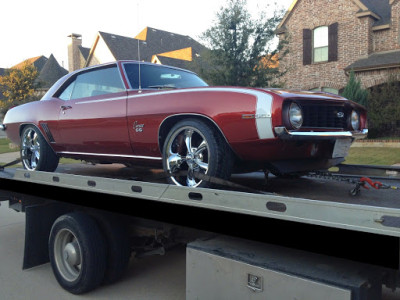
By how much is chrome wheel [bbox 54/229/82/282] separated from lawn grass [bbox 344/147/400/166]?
822 centimetres

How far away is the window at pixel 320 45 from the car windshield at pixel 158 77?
1469 cm

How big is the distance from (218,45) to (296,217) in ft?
45.8

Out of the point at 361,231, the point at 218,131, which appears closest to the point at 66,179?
the point at 218,131

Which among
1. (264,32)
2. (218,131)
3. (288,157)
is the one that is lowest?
(288,157)

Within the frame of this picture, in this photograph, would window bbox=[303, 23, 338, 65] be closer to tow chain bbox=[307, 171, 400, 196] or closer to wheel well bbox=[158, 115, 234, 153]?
tow chain bbox=[307, 171, 400, 196]

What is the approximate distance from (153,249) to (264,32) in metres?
13.3

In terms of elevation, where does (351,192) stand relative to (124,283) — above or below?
above

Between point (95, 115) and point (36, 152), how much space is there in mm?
1355

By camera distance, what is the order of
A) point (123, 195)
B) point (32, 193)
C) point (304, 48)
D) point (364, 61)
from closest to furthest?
point (123, 195) → point (32, 193) → point (364, 61) → point (304, 48)

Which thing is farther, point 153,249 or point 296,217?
point 153,249

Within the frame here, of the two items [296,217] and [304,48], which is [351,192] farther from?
[304,48]

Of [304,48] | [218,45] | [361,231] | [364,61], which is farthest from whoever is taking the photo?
[304,48]

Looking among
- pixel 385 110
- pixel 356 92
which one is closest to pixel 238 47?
pixel 356 92

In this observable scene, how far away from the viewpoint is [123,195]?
327 cm
